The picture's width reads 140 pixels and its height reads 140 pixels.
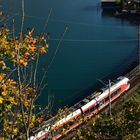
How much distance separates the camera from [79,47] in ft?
117

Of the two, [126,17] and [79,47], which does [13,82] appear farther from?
[126,17]

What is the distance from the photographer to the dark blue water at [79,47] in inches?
1081

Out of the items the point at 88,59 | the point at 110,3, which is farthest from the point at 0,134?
the point at 110,3

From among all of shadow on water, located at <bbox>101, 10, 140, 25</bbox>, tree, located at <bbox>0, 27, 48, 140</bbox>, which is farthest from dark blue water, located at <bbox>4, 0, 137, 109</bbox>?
tree, located at <bbox>0, 27, 48, 140</bbox>

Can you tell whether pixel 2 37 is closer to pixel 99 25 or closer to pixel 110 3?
pixel 99 25

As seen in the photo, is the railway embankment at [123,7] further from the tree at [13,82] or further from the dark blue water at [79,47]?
the tree at [13,82]

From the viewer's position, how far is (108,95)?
73.4 ft

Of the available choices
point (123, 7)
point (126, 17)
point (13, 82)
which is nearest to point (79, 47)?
point (126, 17)

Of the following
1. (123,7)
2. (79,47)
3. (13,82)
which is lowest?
(79,47)

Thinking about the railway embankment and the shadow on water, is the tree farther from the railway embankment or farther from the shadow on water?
the railway embankment

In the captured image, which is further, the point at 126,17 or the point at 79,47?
the point at 126,17

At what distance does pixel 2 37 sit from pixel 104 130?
3740mm

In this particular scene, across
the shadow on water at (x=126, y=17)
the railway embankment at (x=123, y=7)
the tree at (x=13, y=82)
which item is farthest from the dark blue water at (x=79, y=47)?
the tree at (x=13, y=82)

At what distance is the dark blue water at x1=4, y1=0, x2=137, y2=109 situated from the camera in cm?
2745
